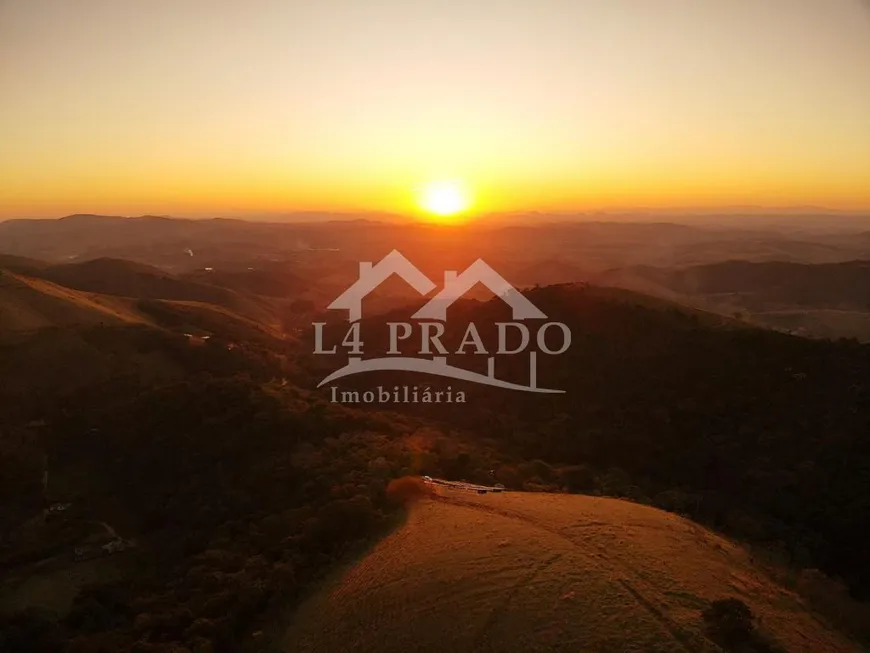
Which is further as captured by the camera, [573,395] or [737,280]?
[737,280]

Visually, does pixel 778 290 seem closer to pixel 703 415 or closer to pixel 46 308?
pixel 703 415

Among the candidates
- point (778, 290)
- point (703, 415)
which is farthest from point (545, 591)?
point (778, 290)

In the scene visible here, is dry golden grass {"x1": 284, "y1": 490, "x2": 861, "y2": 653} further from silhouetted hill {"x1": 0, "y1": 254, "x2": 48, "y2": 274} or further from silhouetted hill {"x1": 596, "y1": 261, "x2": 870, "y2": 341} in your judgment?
silhouetted hill {"x1": 0, "y1": 254, "x2": 48, "y2": 274}

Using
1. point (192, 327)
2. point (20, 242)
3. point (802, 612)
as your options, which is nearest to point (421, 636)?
point (802, 612)

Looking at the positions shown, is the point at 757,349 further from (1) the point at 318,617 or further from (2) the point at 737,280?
(2) the point at 737,280

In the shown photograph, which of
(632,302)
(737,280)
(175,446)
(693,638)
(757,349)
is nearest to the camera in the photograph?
(693,638)

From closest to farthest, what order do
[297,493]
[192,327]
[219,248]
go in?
1. [297,493]
2. [192,327]
3. [219,248]

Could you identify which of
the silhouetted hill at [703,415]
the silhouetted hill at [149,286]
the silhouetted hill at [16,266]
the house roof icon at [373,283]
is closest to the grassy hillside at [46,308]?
the silhouetted hill at [16,266]

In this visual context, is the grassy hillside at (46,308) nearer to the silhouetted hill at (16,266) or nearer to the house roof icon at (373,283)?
the silhouetted hill at (16,266)
